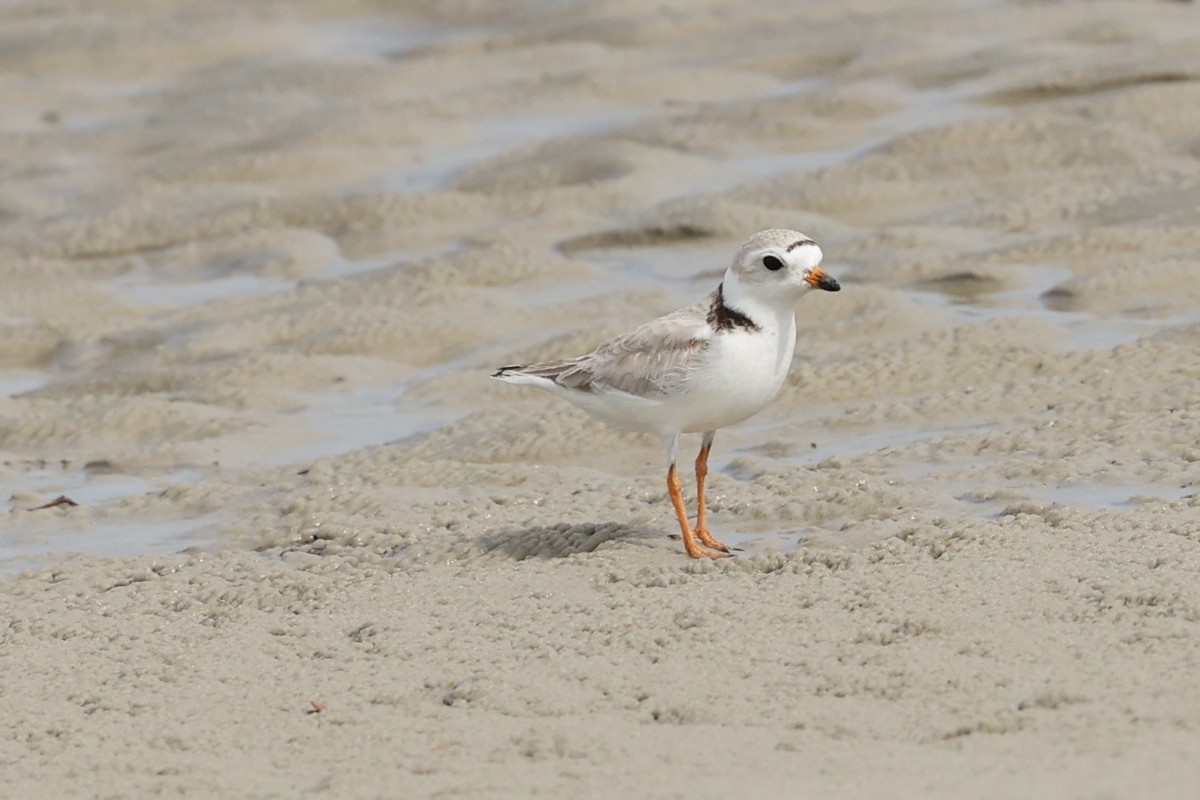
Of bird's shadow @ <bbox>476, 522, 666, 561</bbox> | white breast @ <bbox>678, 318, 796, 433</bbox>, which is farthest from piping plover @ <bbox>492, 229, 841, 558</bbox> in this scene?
bird's shadow @ <bbox>476, 522, 666, 561</bbox>

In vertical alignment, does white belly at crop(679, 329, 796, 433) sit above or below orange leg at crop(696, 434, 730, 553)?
above

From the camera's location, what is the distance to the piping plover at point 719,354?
5.64m

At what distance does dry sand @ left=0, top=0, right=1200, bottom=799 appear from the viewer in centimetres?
446

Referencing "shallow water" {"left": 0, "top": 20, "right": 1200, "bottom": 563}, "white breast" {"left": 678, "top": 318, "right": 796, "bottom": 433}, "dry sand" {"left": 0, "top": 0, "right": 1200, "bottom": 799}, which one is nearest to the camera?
"dry sand" {"left": 0, "top": 0, "right": 1200, "bottom": 799}

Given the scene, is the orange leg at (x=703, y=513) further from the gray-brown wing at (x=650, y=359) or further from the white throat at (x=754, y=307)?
the white throat at (x=754, y=307)

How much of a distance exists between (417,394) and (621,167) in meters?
3.02

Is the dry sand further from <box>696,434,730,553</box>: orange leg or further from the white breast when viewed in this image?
the white breast

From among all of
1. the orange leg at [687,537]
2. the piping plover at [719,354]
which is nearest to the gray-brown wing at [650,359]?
the piping plover at [719,354]

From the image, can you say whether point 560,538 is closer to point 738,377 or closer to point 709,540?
point 709,540

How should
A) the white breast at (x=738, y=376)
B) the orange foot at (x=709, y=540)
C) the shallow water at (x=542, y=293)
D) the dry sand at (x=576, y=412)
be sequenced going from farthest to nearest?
the shallow water at (x=542, y=293) → the orange foot at (x=709, y=540) → the white breast at (x=738, y=376) → the dry sand at (x=576, y=412)

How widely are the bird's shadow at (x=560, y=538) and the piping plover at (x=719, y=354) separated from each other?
0.78 ft

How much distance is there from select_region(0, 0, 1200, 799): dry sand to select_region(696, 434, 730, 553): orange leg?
14 cm

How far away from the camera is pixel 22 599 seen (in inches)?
234

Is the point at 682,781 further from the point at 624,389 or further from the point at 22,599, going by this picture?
the point at 22,599
